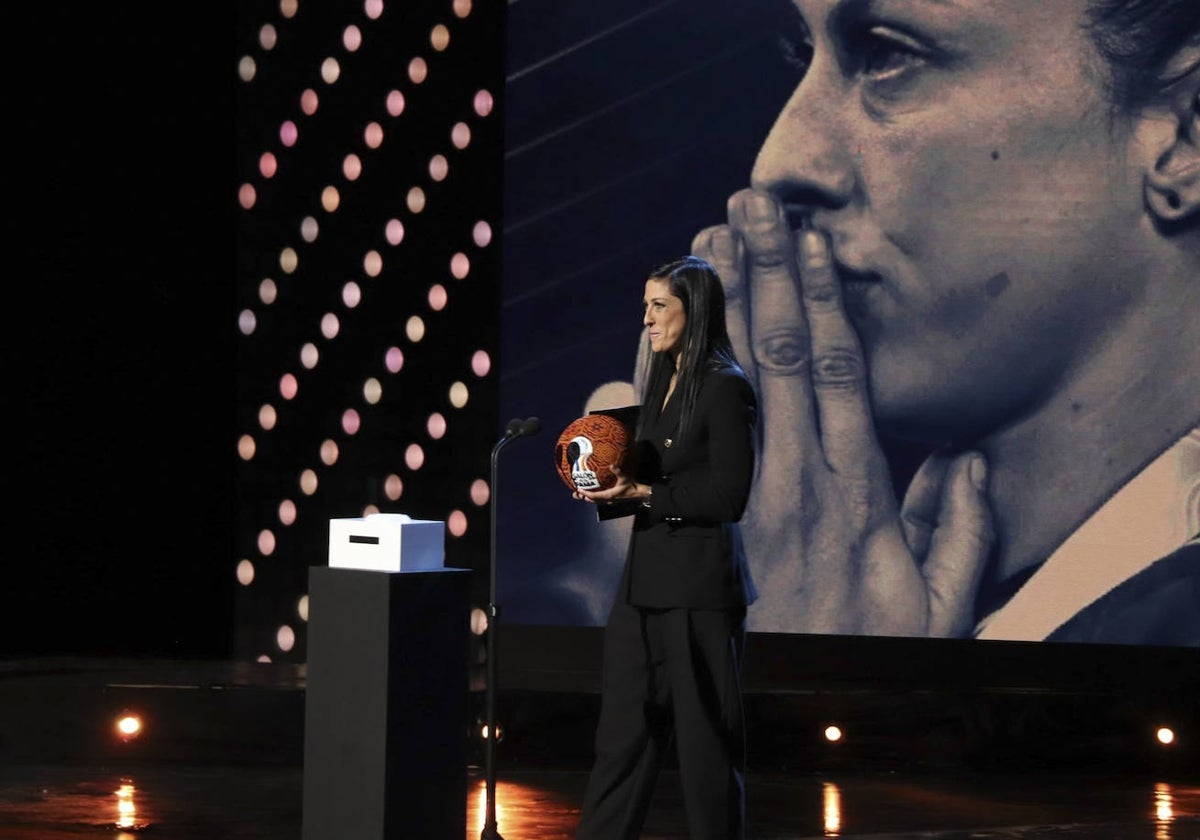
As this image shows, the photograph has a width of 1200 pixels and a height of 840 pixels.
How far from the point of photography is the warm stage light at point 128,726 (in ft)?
19.2

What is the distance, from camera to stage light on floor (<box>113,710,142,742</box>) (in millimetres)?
5859

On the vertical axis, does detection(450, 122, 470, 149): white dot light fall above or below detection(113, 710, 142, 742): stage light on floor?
above

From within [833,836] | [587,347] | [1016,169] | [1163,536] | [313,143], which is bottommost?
[833,836]

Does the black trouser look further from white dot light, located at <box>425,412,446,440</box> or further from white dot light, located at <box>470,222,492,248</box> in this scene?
white dot light, located at <box>470,222,492,248</box>

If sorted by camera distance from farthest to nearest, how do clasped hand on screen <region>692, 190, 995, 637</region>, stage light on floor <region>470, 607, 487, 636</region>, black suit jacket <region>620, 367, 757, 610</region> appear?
stage light on floor <region>470, 607, 487, 636</region>
clasped hand on screen <region>692, 190, 995, 637</region>
black suit jacket <region>620, 367, 757, 610</region>

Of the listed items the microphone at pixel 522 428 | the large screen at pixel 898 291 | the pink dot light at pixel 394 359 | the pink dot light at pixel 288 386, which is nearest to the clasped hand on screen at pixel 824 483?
the large screen at pixel 898 291

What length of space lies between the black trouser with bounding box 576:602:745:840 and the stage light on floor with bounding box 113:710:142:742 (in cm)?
281

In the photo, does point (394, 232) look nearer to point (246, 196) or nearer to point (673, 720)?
point (246, 196)

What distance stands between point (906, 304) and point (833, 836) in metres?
2.18

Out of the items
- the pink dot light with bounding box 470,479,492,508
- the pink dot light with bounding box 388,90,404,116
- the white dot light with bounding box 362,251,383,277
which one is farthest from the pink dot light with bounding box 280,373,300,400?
the pink dot light with bounding box 388,90,404,116

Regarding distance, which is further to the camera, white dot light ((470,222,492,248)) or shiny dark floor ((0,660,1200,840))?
white dot light ((470,222,492,248))

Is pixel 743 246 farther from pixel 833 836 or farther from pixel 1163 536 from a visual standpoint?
pixel 833 836

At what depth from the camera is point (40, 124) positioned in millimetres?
6957

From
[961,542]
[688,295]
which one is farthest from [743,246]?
[688,295]
